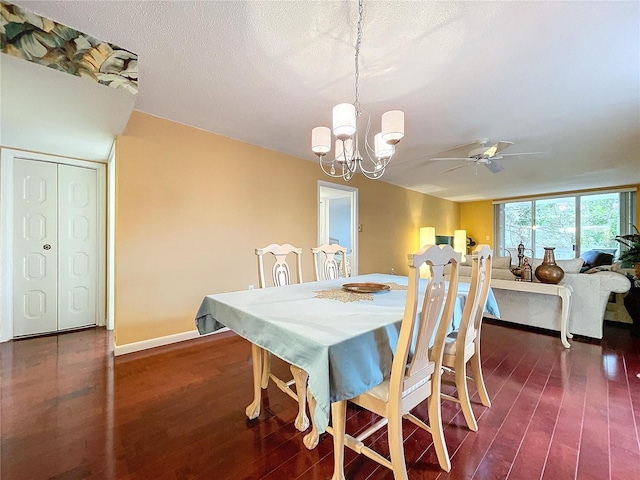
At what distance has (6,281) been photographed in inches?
114

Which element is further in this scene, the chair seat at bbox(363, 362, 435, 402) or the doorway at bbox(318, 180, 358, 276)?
the doorway at bbox(318, 180, 358, 276)

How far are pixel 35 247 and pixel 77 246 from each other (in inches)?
13.9

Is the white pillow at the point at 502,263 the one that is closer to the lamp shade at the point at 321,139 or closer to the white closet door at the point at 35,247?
the lamp shade at the point at 321,139

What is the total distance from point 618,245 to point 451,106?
20.7 feet

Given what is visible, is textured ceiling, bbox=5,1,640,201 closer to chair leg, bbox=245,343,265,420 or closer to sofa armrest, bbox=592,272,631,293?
sofa armrest, bbox=592,272,631,293

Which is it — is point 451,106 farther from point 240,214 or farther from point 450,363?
point 240,214

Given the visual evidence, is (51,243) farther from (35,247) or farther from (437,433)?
(437,433)

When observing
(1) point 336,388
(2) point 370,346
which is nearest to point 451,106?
(2) point 370,346

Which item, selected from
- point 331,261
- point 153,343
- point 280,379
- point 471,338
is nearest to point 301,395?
point 280,379

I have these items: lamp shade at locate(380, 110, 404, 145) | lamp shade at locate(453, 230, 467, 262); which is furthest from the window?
lamp shade at locate(380, 110, 404, 145)

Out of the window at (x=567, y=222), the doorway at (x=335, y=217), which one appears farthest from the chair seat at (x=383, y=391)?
the window at (x=567, y=222)

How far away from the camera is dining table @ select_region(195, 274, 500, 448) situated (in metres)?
1.01

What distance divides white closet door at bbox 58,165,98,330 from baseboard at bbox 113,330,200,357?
1.23 metres

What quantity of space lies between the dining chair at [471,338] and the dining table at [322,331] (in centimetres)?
12
